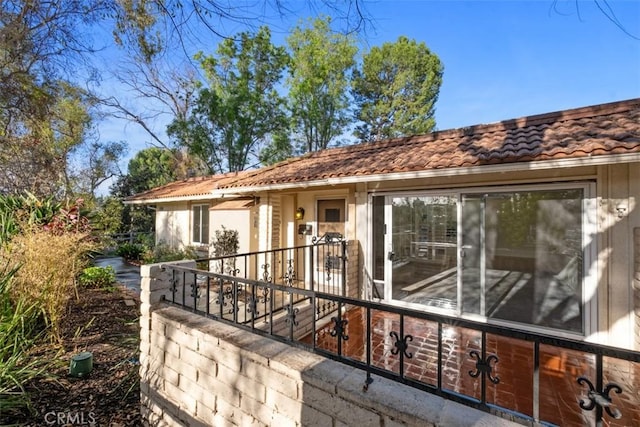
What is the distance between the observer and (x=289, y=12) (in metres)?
2.94

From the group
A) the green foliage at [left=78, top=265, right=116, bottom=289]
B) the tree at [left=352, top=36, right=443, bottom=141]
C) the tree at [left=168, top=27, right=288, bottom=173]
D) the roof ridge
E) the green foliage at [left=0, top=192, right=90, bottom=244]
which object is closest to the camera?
the roof ridge

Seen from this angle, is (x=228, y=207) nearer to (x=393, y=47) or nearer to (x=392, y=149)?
(x=392, y=149)

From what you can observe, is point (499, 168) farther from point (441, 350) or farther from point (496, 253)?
point (441, 350)

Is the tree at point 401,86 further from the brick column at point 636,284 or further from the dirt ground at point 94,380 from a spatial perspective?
the dirt ground at point 94,380

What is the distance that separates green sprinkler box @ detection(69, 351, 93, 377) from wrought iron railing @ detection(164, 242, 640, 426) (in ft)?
5.32

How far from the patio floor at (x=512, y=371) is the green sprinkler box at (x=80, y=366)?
10.9 feet

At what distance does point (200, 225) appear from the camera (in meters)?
12.8

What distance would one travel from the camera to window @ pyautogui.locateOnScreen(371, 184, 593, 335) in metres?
4.55

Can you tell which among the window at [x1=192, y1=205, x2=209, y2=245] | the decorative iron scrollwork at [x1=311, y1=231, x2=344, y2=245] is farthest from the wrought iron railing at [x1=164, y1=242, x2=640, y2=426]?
the window at [x1=192, y1=205, x2=209, y2=245]

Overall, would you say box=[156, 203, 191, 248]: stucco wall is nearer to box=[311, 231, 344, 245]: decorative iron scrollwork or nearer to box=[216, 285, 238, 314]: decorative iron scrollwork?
box=[311, 231, 344, 245]: decorative iron scrollwork

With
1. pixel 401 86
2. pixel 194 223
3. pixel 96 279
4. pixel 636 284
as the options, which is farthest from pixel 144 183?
pixel 636 284

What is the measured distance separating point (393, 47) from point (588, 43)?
15853mm

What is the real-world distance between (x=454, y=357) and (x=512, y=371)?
67 centimetres

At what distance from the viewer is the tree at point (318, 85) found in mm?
21078
